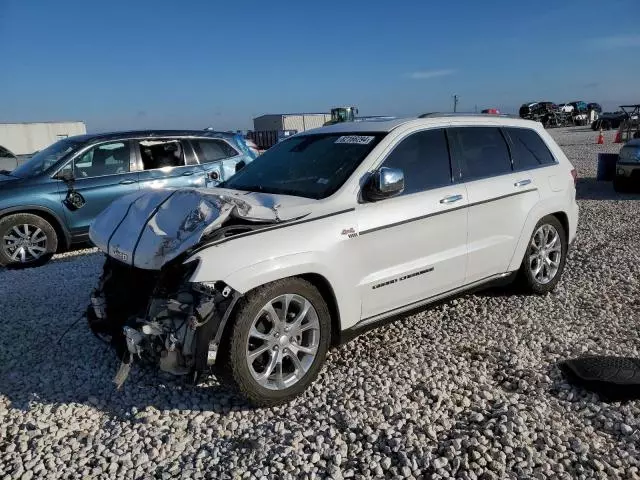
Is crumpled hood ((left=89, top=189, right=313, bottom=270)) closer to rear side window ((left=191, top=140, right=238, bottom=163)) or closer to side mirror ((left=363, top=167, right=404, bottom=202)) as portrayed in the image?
side mirror ((left=363, top=167, right=404, bottom=202))

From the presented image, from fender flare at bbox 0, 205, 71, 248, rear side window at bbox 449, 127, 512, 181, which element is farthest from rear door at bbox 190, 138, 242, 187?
rear side window at bbox 449, 127, 512, 181

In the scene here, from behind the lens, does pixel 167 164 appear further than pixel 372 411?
Yes

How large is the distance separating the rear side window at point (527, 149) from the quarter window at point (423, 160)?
97 centimetres

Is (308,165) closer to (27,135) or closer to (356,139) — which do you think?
(356,139)

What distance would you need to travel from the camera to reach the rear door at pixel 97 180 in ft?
24.6

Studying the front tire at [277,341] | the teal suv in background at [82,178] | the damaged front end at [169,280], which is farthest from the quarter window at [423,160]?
the teal suv in background at [82,178]

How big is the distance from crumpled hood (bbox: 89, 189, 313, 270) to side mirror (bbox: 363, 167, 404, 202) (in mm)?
447

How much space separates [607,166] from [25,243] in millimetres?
13060

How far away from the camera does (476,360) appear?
155 inches

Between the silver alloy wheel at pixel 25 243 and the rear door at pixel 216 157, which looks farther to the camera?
the rear door at pixel 216 157

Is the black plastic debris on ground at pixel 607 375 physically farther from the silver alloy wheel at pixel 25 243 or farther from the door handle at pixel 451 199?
the silver alloy wheel at pixel 25 243

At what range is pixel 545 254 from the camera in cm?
522

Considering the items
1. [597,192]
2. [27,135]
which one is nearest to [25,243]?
[597,192]

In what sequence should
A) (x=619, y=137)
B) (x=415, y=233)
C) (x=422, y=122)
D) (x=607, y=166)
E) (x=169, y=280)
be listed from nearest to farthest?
(x=169, y=280) → (x=415, y=233) → (x=422, y=122) → (x=607, y=166) → (x=619, y=137)
